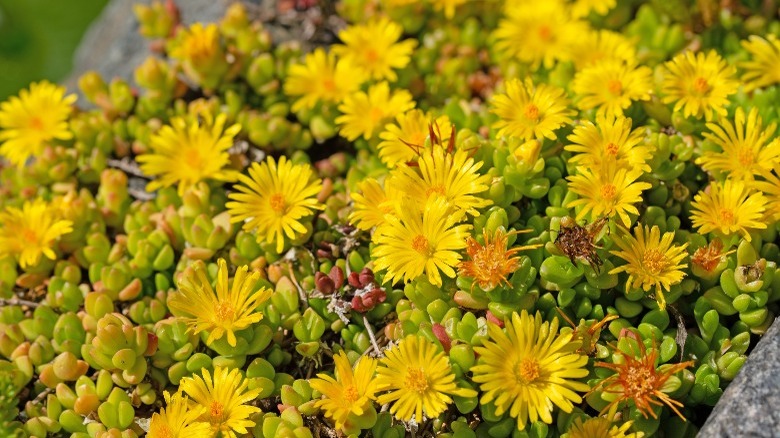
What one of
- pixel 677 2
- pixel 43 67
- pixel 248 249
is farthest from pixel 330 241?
pixel 43 67

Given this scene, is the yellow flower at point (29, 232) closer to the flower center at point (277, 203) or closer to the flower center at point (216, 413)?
the flower center at point (277, 203)

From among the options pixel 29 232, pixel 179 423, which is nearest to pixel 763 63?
pixel 179 423

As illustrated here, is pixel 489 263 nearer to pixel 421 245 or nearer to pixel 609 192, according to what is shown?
pixel 421 245

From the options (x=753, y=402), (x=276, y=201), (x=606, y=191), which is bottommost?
(x=753, y=402)

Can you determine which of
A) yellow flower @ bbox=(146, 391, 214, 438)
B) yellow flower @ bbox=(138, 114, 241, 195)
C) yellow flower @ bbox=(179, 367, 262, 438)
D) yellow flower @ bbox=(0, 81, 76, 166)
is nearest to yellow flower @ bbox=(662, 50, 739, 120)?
yellow flower @ bbox=(138, 114, 241, 195)

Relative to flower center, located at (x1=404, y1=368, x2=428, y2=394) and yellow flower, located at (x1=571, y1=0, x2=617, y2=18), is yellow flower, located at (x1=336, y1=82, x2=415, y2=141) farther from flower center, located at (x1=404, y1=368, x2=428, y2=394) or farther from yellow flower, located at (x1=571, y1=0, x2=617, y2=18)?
flower center, located at (x1=404, y1=368, x2=428, y2=394)

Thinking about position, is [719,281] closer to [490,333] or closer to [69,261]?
[490,333]
